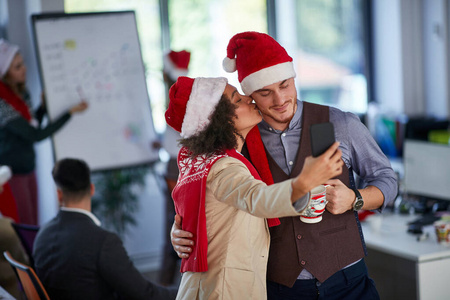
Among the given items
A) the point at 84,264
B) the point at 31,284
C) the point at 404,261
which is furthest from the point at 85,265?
the point at 404,261

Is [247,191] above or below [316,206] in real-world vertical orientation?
above

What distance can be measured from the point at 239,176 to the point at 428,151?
7.27 ft

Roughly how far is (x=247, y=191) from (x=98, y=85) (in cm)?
262

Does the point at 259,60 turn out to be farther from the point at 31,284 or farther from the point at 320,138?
the point at 31,284

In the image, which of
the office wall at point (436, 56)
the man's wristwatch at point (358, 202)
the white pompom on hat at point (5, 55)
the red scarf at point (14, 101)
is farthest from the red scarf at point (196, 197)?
the office wall at point (436, 56)

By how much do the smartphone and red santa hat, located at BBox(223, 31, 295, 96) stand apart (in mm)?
453

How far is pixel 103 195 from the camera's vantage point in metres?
4.19

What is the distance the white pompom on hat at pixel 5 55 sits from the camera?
368 cm

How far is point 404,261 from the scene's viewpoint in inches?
119

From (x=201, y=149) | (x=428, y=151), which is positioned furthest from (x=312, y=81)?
(x=201, y=149)

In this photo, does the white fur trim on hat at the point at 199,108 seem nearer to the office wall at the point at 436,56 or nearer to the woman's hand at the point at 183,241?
the woman's hand at the point at 183,241

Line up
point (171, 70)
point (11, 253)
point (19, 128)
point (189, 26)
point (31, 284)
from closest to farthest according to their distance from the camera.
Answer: point (31, 284) → point (11, 253) → point (19, 128) → point (171, 70) → point (189, 26)

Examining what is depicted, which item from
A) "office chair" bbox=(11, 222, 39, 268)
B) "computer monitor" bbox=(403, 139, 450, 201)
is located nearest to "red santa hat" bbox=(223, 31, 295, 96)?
"office chair" bbox=(11, 222, 39, 268)

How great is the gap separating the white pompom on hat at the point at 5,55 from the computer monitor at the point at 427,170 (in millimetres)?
2738
